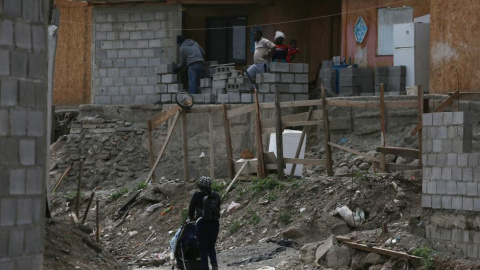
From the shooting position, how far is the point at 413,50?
25.1m

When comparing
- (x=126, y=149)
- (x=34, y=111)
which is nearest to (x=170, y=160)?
(x=126, y=149)

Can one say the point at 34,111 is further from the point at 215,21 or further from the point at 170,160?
the point at 215,21

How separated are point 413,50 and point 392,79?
983 mm

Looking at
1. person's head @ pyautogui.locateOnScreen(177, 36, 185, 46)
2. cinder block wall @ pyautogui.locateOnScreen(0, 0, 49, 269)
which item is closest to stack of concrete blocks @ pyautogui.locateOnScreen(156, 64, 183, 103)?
person's head @ pyautogui.locateOnScreen(177, 36, 185, 46)

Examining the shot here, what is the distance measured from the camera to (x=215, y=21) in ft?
99.1

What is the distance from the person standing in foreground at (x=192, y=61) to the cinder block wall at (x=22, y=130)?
16084 millimetres

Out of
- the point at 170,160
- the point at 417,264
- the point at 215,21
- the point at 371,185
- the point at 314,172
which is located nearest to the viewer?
the point at 417,264

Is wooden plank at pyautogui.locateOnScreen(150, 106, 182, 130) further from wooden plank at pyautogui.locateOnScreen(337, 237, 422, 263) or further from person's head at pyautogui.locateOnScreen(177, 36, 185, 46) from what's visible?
Answer: wooden plank at pyautogui.locateOnScreen(337, 237, 422, 263)

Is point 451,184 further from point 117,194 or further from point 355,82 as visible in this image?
point 355,82

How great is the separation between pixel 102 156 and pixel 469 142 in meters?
12.9

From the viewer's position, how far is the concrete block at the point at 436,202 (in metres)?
16.6

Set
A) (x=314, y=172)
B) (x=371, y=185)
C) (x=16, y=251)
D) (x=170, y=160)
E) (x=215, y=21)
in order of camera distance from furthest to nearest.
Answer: (x=215, y=21) → (x=170, y=160) → (x=314, y=172) → (x=371, y=185) → (x=16, y=251)

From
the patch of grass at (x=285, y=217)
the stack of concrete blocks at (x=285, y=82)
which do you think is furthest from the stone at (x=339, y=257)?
the stack of concrete blocks at (x=285, y=82)

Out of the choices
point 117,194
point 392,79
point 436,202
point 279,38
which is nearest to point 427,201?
point 436,202
